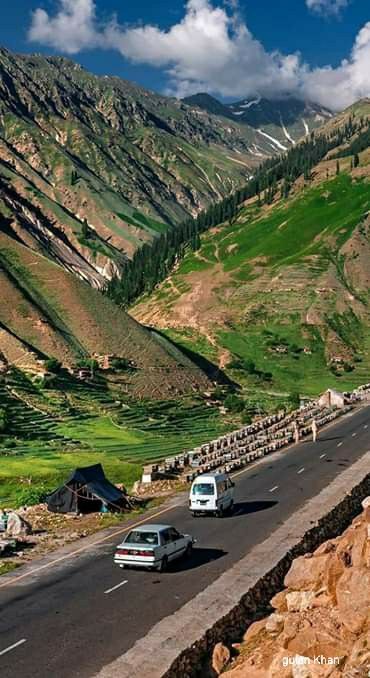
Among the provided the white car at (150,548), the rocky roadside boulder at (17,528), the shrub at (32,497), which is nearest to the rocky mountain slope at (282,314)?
the shrub at (32,497)

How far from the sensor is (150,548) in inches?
977

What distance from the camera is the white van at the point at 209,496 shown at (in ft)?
113

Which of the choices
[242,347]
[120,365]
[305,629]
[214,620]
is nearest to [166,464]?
[214,620]

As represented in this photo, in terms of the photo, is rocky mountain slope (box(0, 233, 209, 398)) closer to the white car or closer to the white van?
the white van

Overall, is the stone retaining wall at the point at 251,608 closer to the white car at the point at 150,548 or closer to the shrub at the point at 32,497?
the white car at the point at 150,548

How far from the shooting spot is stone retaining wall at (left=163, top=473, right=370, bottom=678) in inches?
656

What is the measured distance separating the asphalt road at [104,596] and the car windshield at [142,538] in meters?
1.09

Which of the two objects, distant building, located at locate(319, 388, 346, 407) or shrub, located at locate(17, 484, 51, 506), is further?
distant building, located at locate(319, 388, 346, 407)

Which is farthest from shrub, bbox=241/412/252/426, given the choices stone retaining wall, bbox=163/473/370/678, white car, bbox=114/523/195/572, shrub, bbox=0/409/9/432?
white car, bbox=114/523/195/572

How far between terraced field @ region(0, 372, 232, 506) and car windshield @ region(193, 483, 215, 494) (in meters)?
14.2

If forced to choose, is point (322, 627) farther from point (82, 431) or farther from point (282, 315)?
point (282, 315)

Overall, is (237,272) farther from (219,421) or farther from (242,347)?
(219,421)

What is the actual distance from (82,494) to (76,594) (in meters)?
14.3

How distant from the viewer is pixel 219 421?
90.6m
